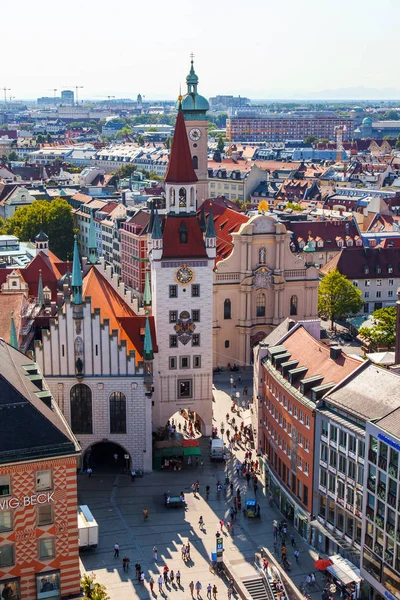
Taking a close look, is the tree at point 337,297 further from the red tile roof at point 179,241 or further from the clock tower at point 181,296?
the red tile roof at point 179,241

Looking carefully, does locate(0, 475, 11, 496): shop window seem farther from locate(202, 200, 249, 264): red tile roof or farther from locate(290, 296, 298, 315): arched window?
locate(290, 296, 298, 315): arched window

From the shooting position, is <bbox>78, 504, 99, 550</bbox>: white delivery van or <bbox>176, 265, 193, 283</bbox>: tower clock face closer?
<bbox>78, 504, 99, 550</bbox>: white delivery van

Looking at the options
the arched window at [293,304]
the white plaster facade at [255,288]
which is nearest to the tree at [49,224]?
the white plaster facade at [255,288]

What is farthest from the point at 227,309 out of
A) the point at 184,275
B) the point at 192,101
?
the point at 192,101

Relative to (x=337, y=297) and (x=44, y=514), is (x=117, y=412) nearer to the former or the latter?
(x=44, y=514)

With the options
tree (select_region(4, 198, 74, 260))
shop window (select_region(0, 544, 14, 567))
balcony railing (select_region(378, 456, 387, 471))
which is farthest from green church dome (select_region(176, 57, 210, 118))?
shop window (select_region(0, 544, 14, 567))

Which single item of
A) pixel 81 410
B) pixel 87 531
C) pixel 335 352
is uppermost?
pixel 335 352
